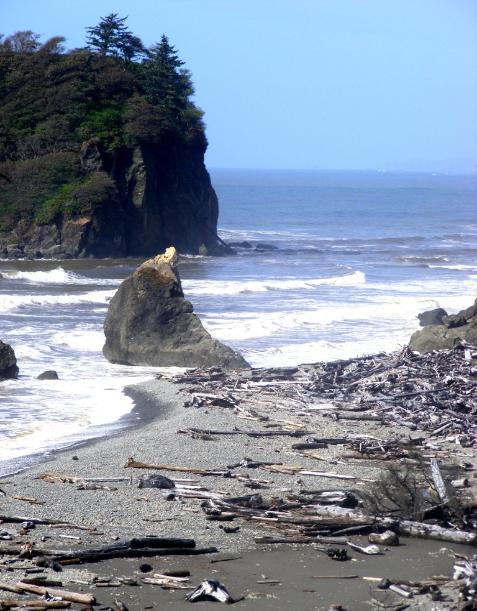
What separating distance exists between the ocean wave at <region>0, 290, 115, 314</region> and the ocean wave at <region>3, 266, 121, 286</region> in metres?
4.65

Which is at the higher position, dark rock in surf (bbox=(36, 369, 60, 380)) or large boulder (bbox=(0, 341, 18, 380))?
large boulder (bbox=(0, 341, 18, 380))

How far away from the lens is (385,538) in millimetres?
8445

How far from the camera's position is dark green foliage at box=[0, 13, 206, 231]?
164ft

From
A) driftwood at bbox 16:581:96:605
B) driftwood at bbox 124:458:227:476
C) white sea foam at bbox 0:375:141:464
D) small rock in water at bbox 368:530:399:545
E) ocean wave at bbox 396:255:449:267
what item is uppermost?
ocean wave at bbox 396:255:449:267

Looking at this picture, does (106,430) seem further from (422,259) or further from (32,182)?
(422,259)

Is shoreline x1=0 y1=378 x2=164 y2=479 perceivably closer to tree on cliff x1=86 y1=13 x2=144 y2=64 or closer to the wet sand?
the wet sand

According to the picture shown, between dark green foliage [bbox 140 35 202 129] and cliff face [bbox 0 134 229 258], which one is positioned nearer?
cliff face [bbox 0 134 229 258]

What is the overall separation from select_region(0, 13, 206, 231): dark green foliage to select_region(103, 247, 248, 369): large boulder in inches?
1085

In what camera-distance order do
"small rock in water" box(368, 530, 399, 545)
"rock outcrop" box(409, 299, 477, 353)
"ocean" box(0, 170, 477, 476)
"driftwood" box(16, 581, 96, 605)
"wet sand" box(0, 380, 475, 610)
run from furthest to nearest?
1. "rock outcrop" box(409, 299, 477, 353)
2. "ocean" box(0, 170, 477, 476)
3. "small rock in water" box(368, 530, 399, 545)
4. "wet sand" box(0, 380, 475, 610)
5. "driftwood" box(16, 581, 96, 605)

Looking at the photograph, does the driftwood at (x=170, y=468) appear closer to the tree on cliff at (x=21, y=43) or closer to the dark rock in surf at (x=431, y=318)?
the dark rock in surf at (x=431, y=318)

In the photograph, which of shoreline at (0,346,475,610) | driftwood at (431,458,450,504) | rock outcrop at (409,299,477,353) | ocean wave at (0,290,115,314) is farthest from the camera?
ocean wave at (0,290,115,314)

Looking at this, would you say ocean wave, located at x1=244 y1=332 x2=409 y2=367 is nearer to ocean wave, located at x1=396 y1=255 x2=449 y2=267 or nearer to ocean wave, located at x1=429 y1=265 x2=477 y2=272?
ocean wave, located at x1=429 y1=265 x2=477 y2=272

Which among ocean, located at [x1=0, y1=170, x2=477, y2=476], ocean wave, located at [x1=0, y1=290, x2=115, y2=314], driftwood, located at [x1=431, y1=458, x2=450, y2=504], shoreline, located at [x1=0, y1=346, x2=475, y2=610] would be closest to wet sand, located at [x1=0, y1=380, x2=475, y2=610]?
shoreline, located at [x1=0, y1=346, x2=475, y2=610]

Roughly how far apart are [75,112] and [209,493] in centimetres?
4614
